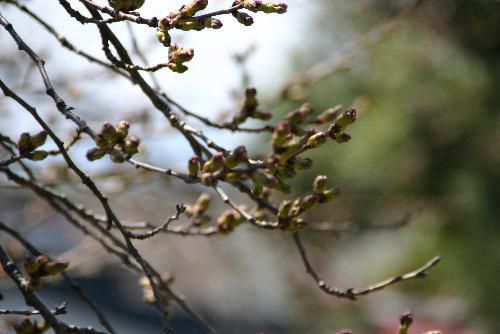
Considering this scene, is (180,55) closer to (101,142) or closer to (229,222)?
(101,142)

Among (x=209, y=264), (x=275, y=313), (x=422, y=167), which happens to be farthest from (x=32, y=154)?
(x=275, y=313)

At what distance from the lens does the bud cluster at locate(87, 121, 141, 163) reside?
3.32 ft

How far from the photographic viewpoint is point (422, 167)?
21.8 feet

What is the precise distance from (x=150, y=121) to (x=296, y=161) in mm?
1325

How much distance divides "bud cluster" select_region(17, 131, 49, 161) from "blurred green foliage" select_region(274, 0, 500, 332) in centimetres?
493

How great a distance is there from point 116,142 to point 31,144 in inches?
5.0

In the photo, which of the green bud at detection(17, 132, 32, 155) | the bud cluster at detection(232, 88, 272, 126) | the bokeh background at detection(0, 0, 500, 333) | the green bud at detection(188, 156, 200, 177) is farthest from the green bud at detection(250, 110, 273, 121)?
the bokeh background at detection(0, 0, 500, 333)

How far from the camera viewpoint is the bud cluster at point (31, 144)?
1064 mm

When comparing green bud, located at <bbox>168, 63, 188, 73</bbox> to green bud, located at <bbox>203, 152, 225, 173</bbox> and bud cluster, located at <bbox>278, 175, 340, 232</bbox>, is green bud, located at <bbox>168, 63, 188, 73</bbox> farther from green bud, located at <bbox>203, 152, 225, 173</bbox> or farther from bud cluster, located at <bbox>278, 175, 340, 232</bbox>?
bud cluster, located at <bbox>278, 175, 340, 232</bbox>

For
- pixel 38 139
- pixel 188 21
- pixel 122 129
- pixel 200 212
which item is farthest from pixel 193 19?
pixel 200 212

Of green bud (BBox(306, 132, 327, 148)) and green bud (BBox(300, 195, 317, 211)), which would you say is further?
green bud (BBox(300, 195, 317, 211))

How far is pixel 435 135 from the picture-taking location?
6469mm

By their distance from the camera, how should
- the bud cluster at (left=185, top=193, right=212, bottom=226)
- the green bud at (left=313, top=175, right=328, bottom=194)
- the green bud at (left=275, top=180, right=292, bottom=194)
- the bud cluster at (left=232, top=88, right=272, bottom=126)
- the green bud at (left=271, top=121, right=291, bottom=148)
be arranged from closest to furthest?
the green bud at (left=271, top=121, right=291, bottom=148), the green bud at (left=275, top=180, right=292, bottom=194), the green bud at (left=313, top=175, right=328, bottom=194), the bud cluster at (left=232, top=88, right=272, bottom=126), the bud cluster at (left=185, top=193, right=212, bottom=226)

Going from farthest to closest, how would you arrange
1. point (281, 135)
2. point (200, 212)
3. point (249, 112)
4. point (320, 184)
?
1. point (200, 212)
2. point (249, 112)
3. point (320, 184)
4. point (281, 135)
